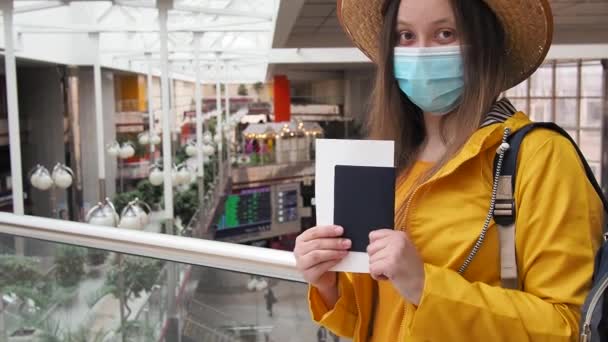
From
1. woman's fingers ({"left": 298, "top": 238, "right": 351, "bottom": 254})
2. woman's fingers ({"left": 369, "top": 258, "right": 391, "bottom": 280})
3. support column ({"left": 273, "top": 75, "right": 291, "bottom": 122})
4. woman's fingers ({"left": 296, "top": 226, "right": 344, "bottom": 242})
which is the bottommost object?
woman's fingers ({"left": 369, "top": 258, "right": 391, "bottom": 280})

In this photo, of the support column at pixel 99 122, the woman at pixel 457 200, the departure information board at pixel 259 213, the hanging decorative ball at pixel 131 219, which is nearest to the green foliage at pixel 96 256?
the woman at pixel 457 200

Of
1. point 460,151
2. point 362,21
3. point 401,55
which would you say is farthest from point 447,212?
point 362,21

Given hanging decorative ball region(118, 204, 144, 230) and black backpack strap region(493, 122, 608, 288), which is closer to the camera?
black backpack strap region(493, 122, 608, 288)

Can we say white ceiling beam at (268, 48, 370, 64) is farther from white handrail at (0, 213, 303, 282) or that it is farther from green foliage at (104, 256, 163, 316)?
white handrail at (0, 213, 303, 282)

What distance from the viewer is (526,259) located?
3.53 ft

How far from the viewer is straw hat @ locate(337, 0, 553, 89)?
125 cm

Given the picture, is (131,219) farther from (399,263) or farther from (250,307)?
(399,263)

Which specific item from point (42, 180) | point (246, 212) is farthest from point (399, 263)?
point (246, 212)

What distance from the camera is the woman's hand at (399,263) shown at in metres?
1.07

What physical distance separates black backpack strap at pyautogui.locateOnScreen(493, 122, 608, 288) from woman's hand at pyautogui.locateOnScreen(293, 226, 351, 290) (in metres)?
0.25

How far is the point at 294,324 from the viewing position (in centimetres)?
244

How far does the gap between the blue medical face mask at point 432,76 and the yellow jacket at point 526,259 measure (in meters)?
0.14

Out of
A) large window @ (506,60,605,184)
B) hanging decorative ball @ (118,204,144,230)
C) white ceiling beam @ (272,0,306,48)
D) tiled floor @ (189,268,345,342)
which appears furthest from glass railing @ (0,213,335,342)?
large window @ (506,60,605,184)

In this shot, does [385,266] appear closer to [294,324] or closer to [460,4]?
[460,4]
